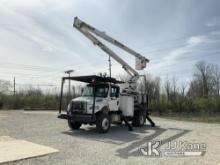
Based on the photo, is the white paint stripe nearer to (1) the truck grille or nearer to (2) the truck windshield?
(1) the truck grille

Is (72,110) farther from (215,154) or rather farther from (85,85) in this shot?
(215,154)

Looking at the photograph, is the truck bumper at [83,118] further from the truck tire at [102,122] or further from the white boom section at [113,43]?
the white boom section at [113,43]

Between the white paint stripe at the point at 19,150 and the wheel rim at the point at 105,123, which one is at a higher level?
the wheel rim at the point at 105,123

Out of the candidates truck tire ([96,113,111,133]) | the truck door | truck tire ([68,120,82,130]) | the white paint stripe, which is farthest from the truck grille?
the white paint stripe

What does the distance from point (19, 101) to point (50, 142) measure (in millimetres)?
28837

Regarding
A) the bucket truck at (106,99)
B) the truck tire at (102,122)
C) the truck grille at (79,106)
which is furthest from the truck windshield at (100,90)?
the truck tire at (102,122)

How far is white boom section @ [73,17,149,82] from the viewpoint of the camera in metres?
16.0

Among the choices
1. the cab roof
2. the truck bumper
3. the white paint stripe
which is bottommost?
the white paint stripe

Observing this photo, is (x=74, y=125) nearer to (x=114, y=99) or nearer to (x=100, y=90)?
(x=100, y=90)

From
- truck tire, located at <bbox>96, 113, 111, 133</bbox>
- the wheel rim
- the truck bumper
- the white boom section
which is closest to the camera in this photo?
the truck bumper

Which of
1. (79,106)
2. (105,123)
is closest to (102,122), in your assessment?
(105,123)

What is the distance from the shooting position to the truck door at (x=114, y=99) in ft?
47.1

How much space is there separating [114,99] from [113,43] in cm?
408

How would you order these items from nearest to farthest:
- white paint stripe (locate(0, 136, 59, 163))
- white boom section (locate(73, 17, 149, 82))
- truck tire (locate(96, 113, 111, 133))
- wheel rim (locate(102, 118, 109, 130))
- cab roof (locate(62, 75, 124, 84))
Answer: white paint stripe (locate(0, 136, 59, 163)), truck tire (locate(96, 113, 111, 133)), wheel rim (locate(102, 118, 109, 130)), cab roof (locate(62, 75, 124, 84)), white boom section (locate(73, 17, 149, 82))
